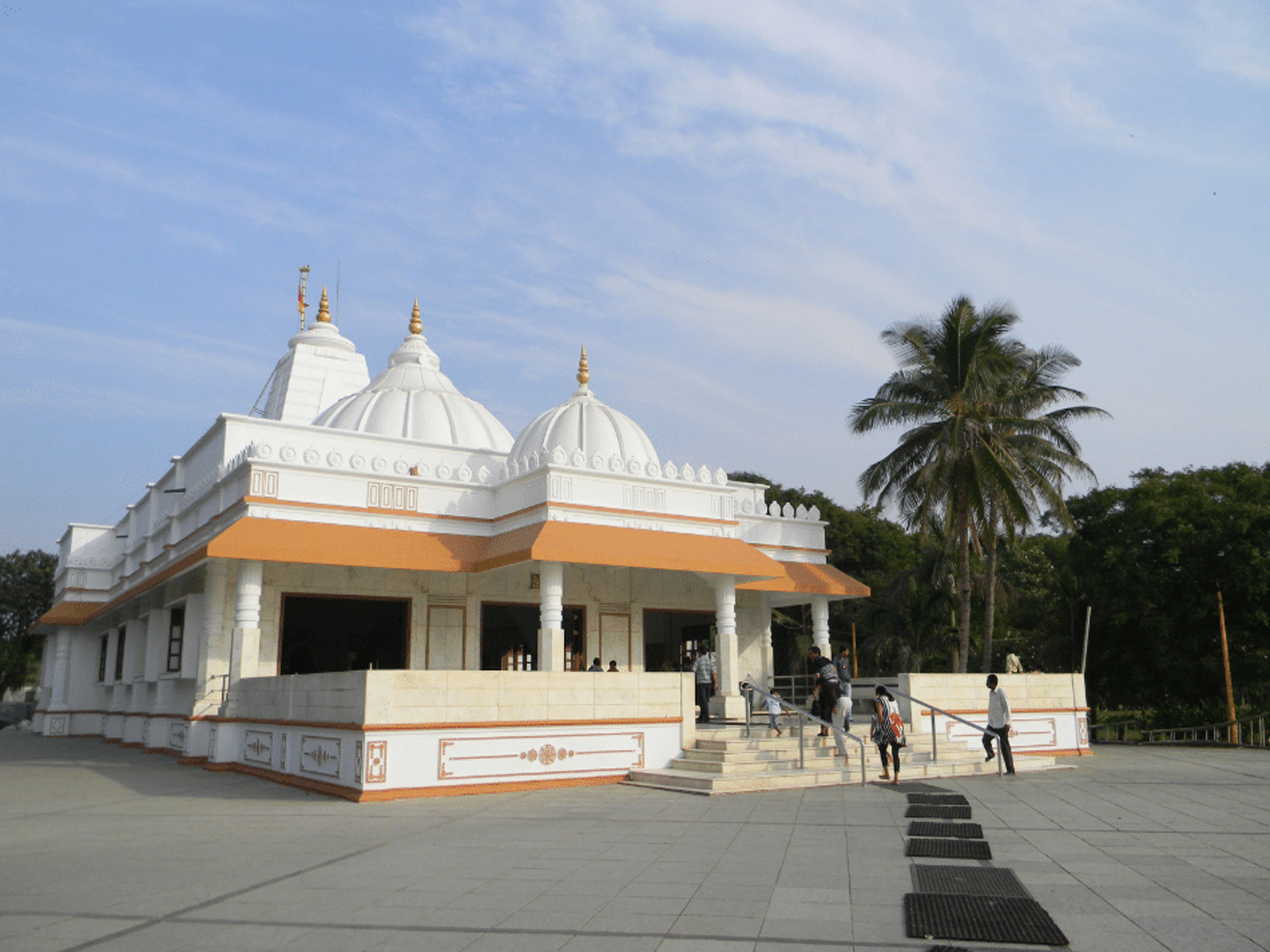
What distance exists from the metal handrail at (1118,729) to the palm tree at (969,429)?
4937mm

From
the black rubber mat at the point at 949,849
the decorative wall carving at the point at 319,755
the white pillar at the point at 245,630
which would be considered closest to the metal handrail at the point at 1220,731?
the black rubber mat at the point at 949,849

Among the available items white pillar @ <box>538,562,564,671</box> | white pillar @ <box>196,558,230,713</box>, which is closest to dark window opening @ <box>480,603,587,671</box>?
white pillar @ <box>538,562,564,671</box>

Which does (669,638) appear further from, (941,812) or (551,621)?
(941,812)

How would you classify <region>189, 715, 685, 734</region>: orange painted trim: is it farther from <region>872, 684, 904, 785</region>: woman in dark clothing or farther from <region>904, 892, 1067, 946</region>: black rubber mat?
<region>904, 892, 1067, 946</region>: black rubber mat

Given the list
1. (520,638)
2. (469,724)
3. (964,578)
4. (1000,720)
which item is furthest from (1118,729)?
(469,724)

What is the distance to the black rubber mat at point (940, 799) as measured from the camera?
1090cm

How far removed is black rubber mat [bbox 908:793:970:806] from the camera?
1090 centimetres

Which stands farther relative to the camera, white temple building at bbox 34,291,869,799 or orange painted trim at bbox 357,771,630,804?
white temple building at bbox 34,291,869,799

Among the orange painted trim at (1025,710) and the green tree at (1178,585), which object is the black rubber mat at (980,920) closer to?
the orange painted trim at (1025,710)

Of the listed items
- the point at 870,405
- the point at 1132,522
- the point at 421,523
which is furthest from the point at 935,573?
the point at 421,523

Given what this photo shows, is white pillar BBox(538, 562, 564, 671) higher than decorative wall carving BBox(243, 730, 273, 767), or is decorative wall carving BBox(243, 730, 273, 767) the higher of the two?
white pillar BBox(538, 562, 564, 671)

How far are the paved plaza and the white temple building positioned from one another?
3.38 feet

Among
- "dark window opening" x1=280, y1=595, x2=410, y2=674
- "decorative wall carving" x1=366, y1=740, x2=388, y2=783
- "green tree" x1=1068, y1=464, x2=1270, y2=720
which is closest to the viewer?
"decorative wall carving" x1=366, y1=740, x2=388, y2=783

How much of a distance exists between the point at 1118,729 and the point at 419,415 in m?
20.2
